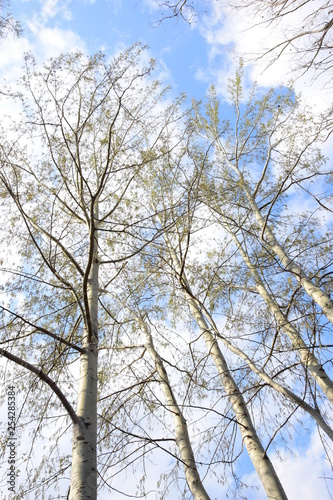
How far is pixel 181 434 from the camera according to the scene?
442 cm

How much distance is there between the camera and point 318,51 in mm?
2922

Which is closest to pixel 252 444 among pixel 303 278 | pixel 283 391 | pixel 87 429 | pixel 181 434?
pixel 181 434

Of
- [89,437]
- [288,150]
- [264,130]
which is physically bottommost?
[89,437]

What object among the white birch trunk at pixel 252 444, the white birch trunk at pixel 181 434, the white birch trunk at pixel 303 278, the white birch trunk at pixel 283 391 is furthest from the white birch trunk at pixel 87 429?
the white birch trunk at pixel 303 278

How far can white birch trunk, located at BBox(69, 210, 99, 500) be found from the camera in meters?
2.36

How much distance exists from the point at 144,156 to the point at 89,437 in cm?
330

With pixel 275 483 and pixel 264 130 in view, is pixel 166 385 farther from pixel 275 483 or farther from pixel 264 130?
pixel 264 130

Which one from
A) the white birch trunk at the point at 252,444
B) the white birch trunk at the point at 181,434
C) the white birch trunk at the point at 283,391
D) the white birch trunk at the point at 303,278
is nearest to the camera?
the white birch trunk at the point at 283,391

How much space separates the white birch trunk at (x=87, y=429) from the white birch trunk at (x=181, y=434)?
769 millimetres

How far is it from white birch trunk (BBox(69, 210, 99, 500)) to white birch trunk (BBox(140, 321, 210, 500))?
769mm

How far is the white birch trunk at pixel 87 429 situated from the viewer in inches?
92.9

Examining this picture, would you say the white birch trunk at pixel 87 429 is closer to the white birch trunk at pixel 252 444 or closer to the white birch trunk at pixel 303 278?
the white birch trunk at pixel 252 444

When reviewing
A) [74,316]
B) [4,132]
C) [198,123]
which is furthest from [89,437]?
[198,123]

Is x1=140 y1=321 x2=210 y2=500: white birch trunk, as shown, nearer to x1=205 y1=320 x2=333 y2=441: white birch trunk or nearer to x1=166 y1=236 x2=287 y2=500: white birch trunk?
x1=166 y1=236 x2=287 y2=500: white birch trunk
